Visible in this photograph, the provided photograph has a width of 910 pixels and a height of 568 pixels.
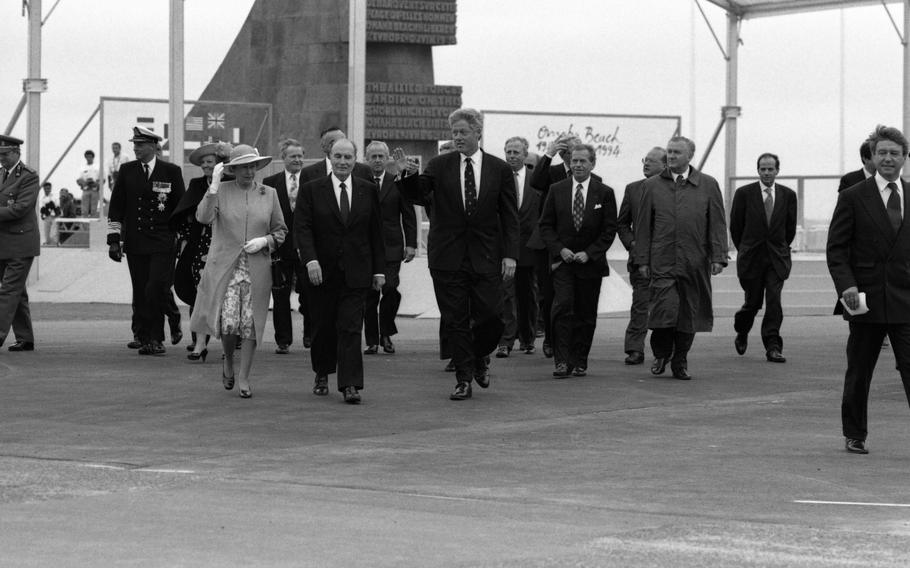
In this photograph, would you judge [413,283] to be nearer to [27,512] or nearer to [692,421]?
[692,421]

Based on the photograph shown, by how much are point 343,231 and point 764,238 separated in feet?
17.2

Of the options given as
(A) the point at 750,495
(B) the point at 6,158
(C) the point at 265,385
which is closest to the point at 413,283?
(B) the point at 6,158

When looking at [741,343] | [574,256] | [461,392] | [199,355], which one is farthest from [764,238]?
[199,355]

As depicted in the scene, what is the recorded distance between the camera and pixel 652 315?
13383 mm

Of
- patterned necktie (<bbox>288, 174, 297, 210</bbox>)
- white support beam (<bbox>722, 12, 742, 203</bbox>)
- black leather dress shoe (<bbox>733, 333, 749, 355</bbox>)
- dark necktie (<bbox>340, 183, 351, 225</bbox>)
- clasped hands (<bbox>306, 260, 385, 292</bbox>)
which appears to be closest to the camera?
clasped hands (<bbox>306, 260, 385, 292</bbox>)

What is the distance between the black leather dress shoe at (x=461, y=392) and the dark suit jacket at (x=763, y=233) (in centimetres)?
452

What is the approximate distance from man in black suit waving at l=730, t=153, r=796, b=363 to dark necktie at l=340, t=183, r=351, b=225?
194 inches

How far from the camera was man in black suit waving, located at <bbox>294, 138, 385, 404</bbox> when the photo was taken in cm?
1129

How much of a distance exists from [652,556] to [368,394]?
5.83 meters

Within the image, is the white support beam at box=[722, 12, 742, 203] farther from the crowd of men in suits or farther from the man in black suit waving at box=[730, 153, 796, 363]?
the man in black suit waving at box=[730, 153, 796, 363]

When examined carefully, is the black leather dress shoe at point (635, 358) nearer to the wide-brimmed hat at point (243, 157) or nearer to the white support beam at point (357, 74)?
the wide-brimmed hat at point (243, 157)

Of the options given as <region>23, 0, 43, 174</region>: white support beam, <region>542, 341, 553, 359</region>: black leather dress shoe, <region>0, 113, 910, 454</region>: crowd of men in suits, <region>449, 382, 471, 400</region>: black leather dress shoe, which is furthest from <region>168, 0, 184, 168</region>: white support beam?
<region>449, 382, 471, 400</region>: black leather dress shoe

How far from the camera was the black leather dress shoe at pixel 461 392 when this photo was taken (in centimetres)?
1163

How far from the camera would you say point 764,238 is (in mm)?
15359
